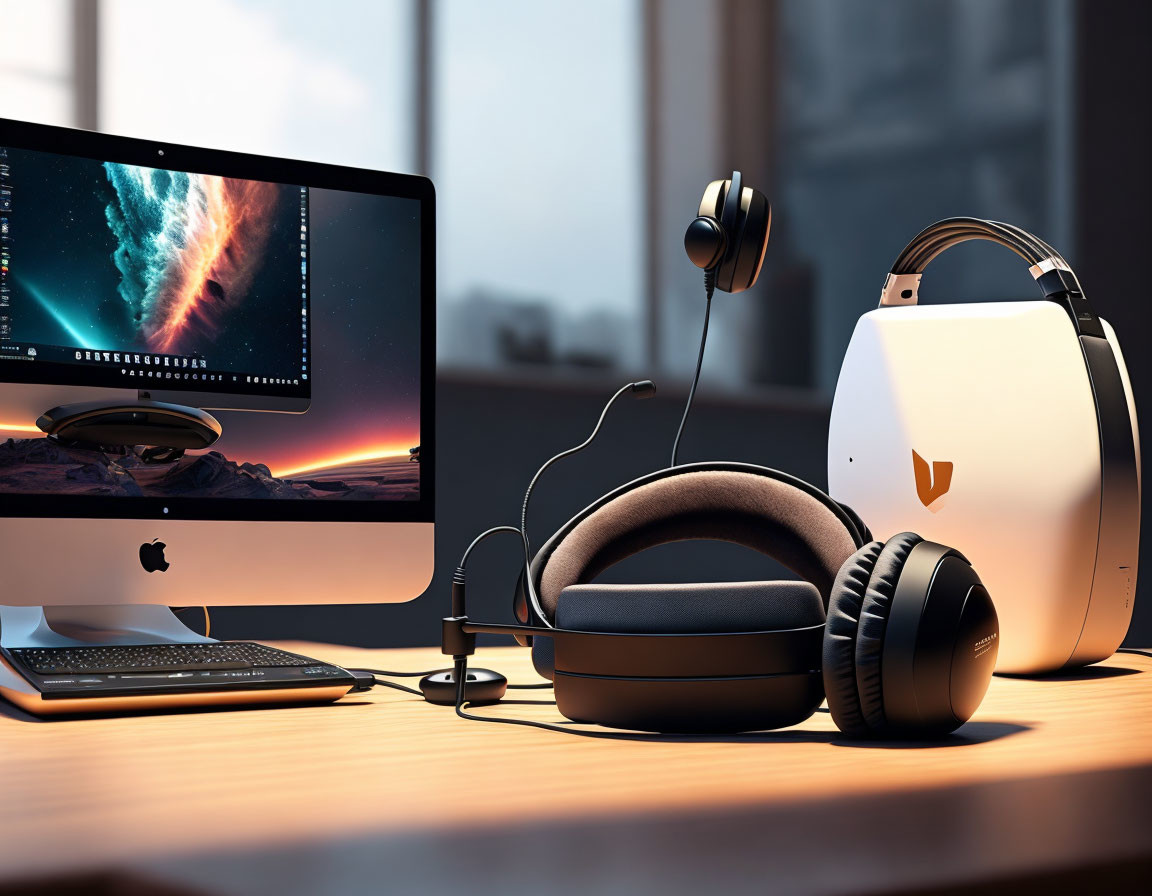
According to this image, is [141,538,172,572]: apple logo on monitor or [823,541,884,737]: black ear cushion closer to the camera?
[823,541,884,737]: black ear cushion

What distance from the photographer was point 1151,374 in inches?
111

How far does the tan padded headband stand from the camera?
0.90 meters

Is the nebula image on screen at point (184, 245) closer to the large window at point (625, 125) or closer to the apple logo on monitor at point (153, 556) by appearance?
the apple logo on monitor at point (153, 556)

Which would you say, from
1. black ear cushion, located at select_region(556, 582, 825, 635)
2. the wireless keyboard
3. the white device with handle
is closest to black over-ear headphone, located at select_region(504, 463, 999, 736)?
black ear cushion, located at select_region(556, 582, 825, 635)

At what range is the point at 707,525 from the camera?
97cm

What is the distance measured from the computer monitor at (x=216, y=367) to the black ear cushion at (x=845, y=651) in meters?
0.52

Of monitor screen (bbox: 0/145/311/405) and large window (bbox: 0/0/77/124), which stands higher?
large window (bbox: 0/0/77/124)

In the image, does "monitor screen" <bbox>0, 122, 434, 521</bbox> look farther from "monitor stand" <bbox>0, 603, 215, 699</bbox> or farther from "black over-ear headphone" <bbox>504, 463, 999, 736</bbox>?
"black over-ear headphone" <bbox>504, 463, 999, 736</bbox>

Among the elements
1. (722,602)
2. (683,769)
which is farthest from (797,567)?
(683,769)

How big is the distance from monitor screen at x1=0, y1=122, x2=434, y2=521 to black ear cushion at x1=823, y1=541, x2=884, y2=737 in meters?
0.52

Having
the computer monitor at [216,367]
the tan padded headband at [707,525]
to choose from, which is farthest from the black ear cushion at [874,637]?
the computer monitor at [216,367]

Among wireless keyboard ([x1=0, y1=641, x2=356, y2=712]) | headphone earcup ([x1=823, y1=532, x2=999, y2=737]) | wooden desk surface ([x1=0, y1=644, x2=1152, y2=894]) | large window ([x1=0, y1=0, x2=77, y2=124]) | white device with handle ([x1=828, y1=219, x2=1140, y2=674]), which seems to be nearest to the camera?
wooden desk surface ([x1=0, y1=644, x2=1152, y2=894])

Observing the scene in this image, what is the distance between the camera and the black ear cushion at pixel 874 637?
67cm

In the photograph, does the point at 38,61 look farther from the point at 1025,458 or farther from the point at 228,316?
the point at 1025,458
